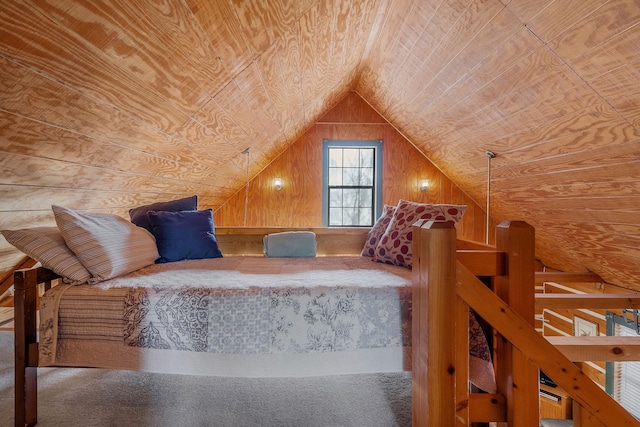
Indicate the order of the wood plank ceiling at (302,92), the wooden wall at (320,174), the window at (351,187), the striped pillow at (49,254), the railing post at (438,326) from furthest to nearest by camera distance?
the window at (351,187), the wooden wall at (320,174), the striped pillow at (49,254), the wood plank ceiling at (302,92), the railing post at (438,326)

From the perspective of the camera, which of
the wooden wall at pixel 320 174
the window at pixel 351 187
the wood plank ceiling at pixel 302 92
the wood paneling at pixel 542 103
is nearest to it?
the wood plank ceiling at pixel 302 92

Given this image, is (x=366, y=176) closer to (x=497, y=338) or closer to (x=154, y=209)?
(x=154, y=209)

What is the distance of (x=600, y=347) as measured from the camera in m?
1.71

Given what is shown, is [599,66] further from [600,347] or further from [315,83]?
[315,83]

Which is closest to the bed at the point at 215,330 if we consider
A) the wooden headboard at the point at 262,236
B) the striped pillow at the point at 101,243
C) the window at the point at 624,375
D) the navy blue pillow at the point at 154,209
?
the striped pillow at the point at 101,243

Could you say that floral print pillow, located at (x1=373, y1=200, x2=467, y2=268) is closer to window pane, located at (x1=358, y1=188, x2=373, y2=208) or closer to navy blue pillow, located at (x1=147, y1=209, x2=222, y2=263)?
navy blue pillow, located at (x1=147, y1=209, x2=222, y2=263)

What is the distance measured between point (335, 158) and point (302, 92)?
5.79 feet

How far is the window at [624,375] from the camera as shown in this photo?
3.07m

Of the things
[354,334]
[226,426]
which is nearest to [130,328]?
[226,426]

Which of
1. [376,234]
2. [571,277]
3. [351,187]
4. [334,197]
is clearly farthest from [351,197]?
[571,277]

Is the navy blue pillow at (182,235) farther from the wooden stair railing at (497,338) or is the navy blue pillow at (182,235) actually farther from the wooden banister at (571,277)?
the wooden banister at (571,277)

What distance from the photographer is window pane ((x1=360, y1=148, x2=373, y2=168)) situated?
4.65m

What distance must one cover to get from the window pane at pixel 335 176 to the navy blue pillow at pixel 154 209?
2.73 metres

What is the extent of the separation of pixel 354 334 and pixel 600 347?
4.94ft
